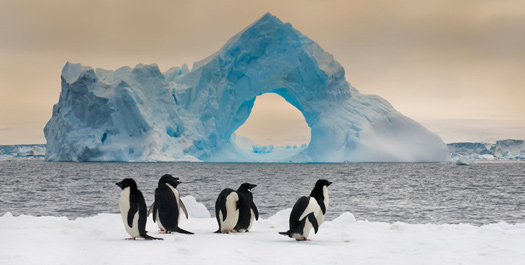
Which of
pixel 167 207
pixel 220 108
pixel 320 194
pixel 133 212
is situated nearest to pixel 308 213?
pixel 320 194

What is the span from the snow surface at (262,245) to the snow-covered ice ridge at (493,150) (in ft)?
261

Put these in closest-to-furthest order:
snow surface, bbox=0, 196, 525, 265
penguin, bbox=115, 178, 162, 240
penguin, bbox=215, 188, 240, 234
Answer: snow surface, bbox=0, 196, 525, 265
penguin, bbox=115, 178, 162, 240
penguin, bbox=215, 188, 240, 234

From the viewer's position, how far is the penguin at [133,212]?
23.9ft

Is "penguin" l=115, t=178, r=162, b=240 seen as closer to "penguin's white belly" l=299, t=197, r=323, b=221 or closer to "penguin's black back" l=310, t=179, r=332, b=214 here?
"penguin's white belly" l=299, t=197, r=323, b=221

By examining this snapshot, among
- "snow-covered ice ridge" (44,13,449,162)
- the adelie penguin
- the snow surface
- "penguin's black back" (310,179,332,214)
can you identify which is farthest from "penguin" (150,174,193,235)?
"snow-covered ice ridge" (44,13,449,162)

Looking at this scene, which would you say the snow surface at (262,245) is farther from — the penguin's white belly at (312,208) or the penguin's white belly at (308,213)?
the penguin's white belly at (312,208)

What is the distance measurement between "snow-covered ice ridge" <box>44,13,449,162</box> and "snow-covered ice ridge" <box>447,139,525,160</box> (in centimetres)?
4252

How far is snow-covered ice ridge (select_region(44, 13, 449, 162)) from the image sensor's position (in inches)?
1789

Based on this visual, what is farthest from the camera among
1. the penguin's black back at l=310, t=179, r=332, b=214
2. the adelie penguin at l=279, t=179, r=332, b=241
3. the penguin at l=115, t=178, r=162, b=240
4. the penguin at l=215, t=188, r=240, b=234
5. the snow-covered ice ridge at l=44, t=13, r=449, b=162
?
the snow-covered ice ridge at l=44, t=13, r=449, b=162

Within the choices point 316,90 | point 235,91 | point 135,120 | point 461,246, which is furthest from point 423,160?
point 461,246

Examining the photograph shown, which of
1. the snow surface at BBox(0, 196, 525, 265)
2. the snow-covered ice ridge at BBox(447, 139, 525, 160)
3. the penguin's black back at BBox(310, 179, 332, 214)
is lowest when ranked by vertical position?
the snow surface at BBox(0, 196, 525, 265)

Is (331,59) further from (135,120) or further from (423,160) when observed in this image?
(135,120)

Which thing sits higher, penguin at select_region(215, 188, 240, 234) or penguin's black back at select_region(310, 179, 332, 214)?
penguin's black back at select_region(310, 179, 332, 214)

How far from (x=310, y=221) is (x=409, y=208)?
1118cm
